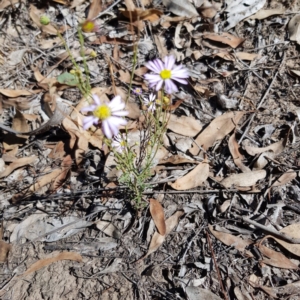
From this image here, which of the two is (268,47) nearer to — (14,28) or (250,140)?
(250,140)

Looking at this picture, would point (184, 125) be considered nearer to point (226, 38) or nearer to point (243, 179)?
point (243, 179)

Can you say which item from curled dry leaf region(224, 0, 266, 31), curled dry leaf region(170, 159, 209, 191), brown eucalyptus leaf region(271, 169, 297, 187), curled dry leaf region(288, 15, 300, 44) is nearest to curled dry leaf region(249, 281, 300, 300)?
brown eucalyptus leaf region(271, 169, 297, 187)

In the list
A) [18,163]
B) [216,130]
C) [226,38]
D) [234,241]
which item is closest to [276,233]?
[234,241]

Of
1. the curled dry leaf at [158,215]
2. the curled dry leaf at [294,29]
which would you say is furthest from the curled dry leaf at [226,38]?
the curled dry leaf at [158,215]

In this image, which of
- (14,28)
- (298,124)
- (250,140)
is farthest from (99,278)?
(14,28)

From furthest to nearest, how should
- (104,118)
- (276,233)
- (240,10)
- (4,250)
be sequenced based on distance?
(240,10) < (4,250) < (276,233) < (104,118)

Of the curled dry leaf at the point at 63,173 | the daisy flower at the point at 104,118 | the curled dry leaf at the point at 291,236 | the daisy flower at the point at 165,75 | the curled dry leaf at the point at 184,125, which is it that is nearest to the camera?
the daisy flower at the point at 104,118

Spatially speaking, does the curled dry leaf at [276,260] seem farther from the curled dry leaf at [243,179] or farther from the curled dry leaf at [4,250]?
the curled dry leaf at [4,250]
